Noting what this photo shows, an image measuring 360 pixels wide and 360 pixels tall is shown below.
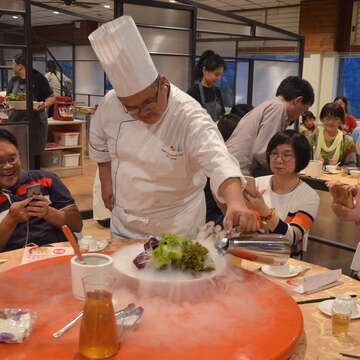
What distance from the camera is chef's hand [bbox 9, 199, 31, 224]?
2027mm

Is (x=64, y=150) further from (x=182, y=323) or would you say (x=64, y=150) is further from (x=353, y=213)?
(x=182, y=323)

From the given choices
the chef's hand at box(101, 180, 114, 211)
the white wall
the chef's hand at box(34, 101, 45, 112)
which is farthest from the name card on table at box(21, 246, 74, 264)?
the white wall

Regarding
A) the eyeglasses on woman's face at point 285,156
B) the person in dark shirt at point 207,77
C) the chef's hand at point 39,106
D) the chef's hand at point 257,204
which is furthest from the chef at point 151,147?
the chef's hand at point 39,106

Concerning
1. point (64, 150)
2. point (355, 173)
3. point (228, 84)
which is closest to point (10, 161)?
point (355, 173)

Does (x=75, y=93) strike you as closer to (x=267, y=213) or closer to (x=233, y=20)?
(x=233, y=20)

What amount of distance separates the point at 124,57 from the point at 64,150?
5.61 meters

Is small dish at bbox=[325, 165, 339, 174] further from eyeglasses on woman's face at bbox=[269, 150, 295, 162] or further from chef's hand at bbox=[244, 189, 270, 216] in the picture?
chef's hand at bbox=[244, 189, 270, 216]

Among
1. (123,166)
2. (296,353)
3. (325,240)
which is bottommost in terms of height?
(325,240)

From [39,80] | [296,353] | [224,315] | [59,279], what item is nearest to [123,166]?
[59,279]

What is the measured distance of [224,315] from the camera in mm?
1181

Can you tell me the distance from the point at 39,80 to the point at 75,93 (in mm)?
7773

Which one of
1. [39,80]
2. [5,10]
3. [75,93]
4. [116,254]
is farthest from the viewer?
[75,93]

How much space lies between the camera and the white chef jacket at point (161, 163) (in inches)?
67.4

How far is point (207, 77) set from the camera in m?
4.68
